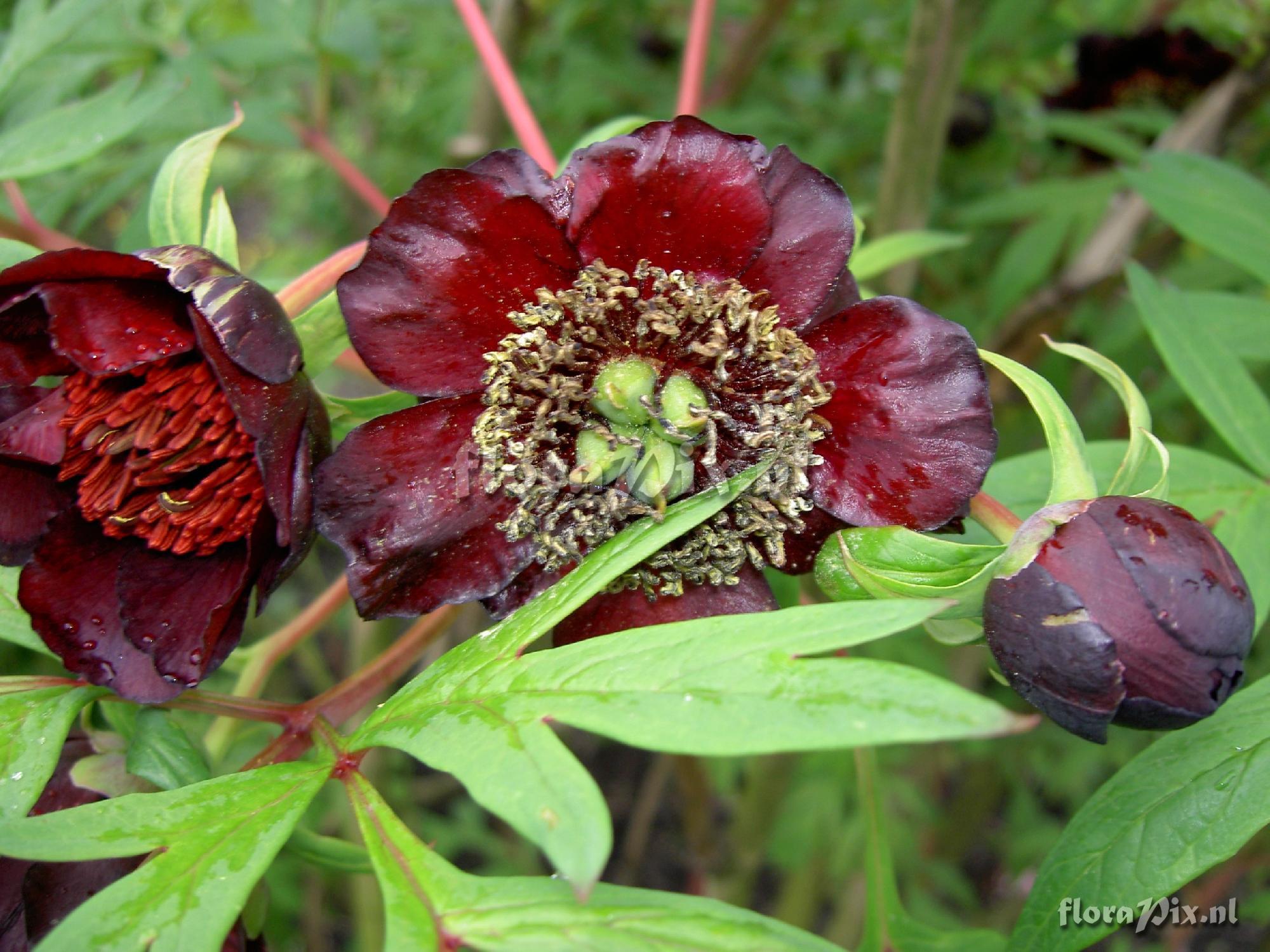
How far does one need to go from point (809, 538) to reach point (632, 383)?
0.18 meters

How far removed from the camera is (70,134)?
107 cm

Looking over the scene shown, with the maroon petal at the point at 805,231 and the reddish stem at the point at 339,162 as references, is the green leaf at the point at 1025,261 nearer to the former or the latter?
the reddish stem at the point at 339,162

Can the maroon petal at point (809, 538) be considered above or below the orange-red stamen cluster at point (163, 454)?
below

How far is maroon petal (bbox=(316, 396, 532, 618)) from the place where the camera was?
0.78m

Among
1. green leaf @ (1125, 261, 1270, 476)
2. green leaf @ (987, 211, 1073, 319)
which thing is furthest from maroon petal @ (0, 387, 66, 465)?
green leaf @ (987, 211, 1073, 319)

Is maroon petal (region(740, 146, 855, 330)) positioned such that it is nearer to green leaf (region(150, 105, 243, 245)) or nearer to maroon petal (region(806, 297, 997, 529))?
maroon petal (region(806, 297, 997, 529))

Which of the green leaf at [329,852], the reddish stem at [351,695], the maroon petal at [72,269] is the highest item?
the maroon petal at [72,269]

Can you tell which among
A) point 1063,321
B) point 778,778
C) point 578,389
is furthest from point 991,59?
point 578,389

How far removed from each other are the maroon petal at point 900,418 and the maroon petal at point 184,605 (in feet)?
1.45

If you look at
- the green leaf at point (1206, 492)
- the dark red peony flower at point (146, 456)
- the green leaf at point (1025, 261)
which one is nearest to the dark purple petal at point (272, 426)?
the dark red peony flower at point (146, 456)

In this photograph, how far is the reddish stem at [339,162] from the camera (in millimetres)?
1516

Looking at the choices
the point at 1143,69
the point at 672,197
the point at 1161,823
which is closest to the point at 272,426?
the point at 672,197

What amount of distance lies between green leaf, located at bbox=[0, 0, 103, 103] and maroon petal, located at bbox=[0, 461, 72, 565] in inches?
23.5

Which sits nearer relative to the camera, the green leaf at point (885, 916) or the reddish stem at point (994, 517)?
the reddish stem at point (994, 517)
